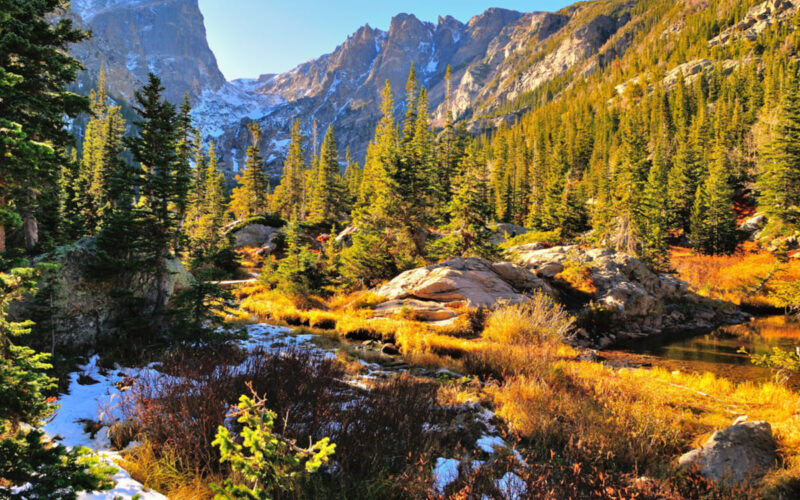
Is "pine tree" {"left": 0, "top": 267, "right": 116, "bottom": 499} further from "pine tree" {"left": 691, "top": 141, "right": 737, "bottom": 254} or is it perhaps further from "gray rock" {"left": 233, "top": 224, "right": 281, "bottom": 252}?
"pine tree" {"left": 691, "top": 141, "right": 737, "bottom": 254}

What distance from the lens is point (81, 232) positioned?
2398 centimetres

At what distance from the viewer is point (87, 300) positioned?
27.4ft

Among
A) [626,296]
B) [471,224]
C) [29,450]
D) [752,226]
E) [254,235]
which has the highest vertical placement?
[254,235]

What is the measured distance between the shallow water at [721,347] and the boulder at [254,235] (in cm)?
3561

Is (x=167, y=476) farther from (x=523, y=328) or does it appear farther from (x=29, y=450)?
(x=523, y=328)

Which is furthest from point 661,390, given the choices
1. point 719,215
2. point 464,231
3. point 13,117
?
point 719,215

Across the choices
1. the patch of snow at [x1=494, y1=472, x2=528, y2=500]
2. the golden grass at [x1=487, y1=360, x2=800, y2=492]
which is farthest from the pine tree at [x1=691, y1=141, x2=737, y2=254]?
the patch of snow at [x1=494, y1=472, x2=528, y2=500]

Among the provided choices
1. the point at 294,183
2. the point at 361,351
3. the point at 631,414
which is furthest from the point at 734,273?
the point at 294,183

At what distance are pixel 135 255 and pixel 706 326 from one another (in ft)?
91.8

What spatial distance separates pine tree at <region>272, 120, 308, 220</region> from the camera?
182ft

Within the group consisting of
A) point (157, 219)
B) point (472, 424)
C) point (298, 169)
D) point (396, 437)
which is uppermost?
point (298, 169)

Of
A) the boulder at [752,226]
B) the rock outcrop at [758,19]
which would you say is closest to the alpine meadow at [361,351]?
the boulder at [752,226]

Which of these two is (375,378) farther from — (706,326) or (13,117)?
(706,326)

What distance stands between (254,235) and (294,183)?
695 inches
